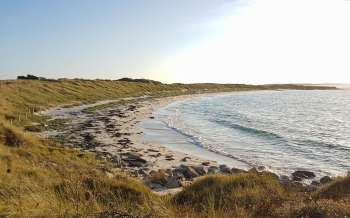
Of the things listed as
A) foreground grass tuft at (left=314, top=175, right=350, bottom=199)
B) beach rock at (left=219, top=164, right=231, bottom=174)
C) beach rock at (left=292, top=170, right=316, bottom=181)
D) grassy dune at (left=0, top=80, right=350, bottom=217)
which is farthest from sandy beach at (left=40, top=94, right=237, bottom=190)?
foreground grass tuft at (left=314, top=175, right=350, bottom=199)

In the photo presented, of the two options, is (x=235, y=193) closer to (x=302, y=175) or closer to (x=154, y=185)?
(x=154, y=185)

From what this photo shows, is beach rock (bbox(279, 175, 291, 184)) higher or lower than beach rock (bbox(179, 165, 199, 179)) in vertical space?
lower

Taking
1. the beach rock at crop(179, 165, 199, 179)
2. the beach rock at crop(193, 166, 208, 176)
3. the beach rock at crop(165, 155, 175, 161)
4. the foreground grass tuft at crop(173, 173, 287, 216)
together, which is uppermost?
the foreground grass tuft at crop(173, 173, 287, 216)

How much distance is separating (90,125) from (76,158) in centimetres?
2088

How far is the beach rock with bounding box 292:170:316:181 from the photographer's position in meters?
21.9

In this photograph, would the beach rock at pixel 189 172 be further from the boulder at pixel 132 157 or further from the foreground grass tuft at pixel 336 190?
the foreground grass tuft at pixel 336 190

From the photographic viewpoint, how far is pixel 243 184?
1353 centimetres

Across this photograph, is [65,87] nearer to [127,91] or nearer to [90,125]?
[127,91]

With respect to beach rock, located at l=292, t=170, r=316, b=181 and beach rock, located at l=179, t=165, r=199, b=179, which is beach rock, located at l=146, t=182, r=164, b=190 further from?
beach rock, located at l=292, t=170, r=316, b=181

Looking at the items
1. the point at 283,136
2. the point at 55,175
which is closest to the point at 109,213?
the point at 55,175

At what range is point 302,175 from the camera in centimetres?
2233

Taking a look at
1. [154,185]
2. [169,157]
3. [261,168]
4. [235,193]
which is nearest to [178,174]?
[154,185]

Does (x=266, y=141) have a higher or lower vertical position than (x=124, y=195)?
lower

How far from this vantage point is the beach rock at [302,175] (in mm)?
21856
